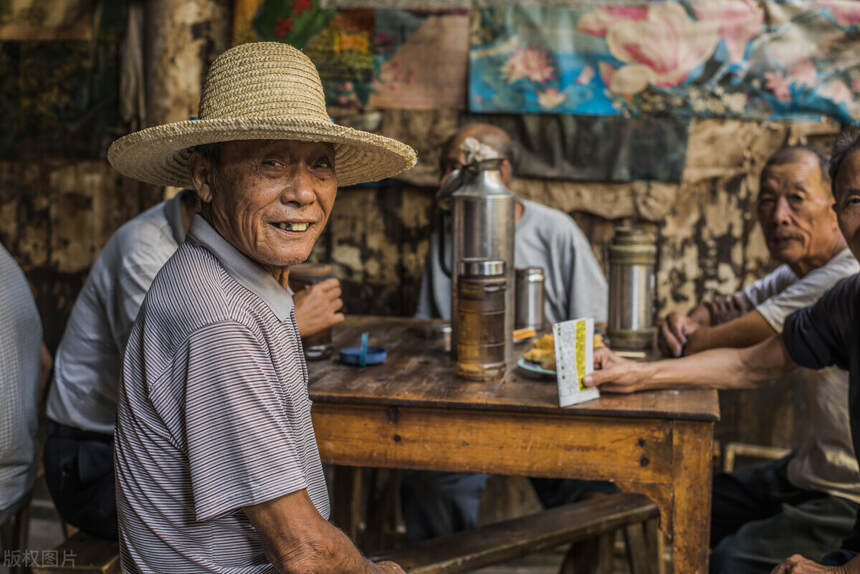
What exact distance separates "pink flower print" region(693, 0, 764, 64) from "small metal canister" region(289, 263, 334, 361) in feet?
7.46

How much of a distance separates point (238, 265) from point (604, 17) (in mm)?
2779

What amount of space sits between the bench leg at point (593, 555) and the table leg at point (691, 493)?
1019mm

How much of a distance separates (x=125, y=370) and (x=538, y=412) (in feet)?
3.09

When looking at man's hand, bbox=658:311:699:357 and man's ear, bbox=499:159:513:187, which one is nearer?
man's hand, bbox=658:311:699:357

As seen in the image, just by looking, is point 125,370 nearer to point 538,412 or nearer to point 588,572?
point 538,412

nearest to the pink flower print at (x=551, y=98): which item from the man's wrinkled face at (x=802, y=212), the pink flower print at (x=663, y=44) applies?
the pink flower print at (x=663, y=44)

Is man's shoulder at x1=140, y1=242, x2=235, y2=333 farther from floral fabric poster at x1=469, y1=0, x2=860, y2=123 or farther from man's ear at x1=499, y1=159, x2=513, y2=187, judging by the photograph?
floral fabric poster at x1=469, y1=0, x2=860, y2=123

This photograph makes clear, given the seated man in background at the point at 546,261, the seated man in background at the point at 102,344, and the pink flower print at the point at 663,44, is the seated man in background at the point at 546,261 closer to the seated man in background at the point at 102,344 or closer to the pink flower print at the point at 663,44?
the pink flower print at the point at 663,44

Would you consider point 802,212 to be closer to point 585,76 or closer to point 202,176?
point 585,76

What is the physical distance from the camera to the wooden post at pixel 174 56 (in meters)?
3.81

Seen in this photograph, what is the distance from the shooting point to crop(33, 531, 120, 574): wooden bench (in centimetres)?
197

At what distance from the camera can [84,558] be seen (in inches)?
79.7

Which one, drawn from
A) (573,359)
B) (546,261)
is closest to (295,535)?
(573,359)

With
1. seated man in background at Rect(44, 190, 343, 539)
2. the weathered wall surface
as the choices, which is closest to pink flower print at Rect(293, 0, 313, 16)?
the weathered wall surface
